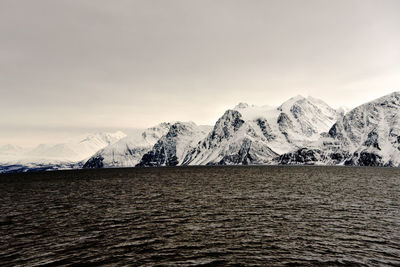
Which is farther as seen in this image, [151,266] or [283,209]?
[283,209]

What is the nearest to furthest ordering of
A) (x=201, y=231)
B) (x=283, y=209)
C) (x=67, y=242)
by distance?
(x=67, y=242), (x=201, y=231), (x=283, y=209)

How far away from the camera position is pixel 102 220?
47438 millimetres

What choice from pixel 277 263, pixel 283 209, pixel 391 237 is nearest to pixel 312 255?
pixel 277 263

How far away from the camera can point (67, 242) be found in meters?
35.3

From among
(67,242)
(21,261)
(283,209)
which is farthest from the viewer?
(283,209)

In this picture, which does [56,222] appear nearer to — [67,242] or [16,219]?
[16,219]

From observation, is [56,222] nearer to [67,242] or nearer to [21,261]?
[67,242]

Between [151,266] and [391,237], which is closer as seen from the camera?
[151,266]

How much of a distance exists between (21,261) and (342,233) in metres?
37.1

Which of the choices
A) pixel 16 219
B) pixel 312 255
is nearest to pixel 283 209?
pixel 312 255

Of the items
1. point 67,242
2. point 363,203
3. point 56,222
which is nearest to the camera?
point 67,242

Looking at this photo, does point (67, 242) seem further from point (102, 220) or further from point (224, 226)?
point (224, 226)

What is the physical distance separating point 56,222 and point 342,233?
140 feet

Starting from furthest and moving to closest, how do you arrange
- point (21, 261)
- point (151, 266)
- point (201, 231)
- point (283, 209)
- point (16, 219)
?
point (283, 209), point (16, 219), point (201, 231), point (21, 261), point (151, 266)
